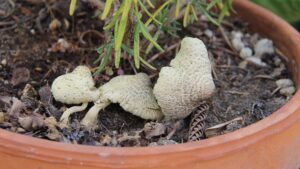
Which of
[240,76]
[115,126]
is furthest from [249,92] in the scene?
[115,126]

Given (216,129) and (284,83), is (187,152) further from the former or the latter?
(284,83)

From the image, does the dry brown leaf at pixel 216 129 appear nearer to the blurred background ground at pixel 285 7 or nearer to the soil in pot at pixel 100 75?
the soil in pot at pixel 100 75

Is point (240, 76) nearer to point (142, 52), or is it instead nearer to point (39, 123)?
point (142, 52)

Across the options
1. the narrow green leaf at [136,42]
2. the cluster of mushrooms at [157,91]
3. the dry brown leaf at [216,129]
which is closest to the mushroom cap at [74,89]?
the cluster of mushrooms at [157,91]

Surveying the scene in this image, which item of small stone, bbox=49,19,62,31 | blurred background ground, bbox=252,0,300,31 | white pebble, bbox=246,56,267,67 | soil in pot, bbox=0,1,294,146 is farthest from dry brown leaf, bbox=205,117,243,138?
blurred background ground, bbox=252,0,300,31

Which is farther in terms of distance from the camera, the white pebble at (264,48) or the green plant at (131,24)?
the white pebble at (264,48)
